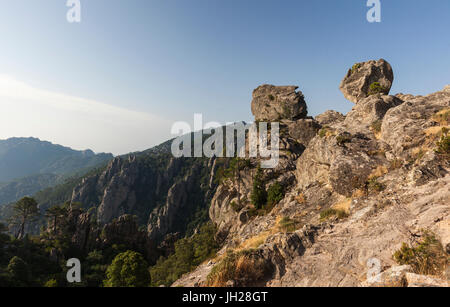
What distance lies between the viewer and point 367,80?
139 feet

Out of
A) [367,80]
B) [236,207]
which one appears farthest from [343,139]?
[367,80]

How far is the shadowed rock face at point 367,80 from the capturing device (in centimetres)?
4031

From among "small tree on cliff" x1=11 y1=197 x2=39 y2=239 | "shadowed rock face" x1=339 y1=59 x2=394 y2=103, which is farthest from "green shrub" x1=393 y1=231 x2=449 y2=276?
"small tree on cliff" x1=11 y1=197 x2=39 y2=239

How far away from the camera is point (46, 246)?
60.1 m

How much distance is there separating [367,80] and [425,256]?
46.7 m

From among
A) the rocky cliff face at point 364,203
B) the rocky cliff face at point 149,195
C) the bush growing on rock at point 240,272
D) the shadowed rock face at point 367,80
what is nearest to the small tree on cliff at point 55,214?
the rocky cliff face at point 364,203

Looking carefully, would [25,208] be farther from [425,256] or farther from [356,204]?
[425,256]

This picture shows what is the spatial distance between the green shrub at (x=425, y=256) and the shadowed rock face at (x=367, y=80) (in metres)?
40.8

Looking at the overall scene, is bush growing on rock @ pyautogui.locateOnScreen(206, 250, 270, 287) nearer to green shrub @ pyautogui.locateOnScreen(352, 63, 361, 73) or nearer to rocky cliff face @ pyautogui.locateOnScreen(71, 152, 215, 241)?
green shrub @ pyautogui.locateOnScreen(352, 63, 361, 73)

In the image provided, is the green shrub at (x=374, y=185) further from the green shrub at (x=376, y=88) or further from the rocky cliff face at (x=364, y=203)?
the green shrub at (x=376, y=88)
